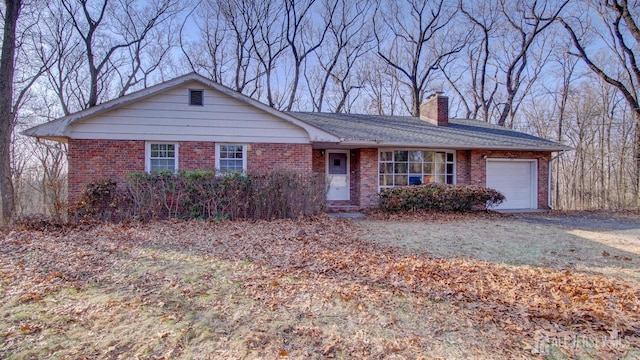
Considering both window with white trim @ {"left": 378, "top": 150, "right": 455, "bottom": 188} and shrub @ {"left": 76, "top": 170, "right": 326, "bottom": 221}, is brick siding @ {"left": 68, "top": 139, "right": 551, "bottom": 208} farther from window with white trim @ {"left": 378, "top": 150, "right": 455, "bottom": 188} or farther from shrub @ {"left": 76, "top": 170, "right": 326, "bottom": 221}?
shrub @ {"left": 76, "top": 170, "right": 326, "bottom": 221}

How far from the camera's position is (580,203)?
18.4 meters

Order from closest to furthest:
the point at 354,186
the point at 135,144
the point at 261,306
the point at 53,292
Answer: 1. the point at 261,306
2. the point at 53,292
3. the point at 135,144
4. the point at 354,186

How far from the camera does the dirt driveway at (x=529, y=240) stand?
5445 mm

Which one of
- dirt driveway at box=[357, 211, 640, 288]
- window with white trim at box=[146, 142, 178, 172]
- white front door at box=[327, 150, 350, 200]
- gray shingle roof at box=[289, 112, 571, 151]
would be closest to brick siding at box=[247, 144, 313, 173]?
gray shingle roof at box=[289, 112, 571, 151]

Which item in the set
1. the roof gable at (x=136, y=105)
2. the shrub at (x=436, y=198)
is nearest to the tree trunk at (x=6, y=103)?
the roof gable at (x=136, y=105)

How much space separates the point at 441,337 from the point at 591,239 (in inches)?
266

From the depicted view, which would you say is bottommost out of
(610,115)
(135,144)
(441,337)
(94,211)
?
(441,337)

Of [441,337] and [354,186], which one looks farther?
[354,186]

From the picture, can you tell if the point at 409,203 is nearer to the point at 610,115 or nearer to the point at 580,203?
the point at 580,203

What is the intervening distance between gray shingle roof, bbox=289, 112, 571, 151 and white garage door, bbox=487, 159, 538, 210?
0.84 meters

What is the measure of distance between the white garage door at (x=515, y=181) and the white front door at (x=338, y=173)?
5528 mm

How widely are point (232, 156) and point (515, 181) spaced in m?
10.9

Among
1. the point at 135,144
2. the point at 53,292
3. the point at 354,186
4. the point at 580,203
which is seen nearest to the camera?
the point at 53,292

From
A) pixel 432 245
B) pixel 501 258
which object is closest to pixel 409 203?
A: pixel 432 245
